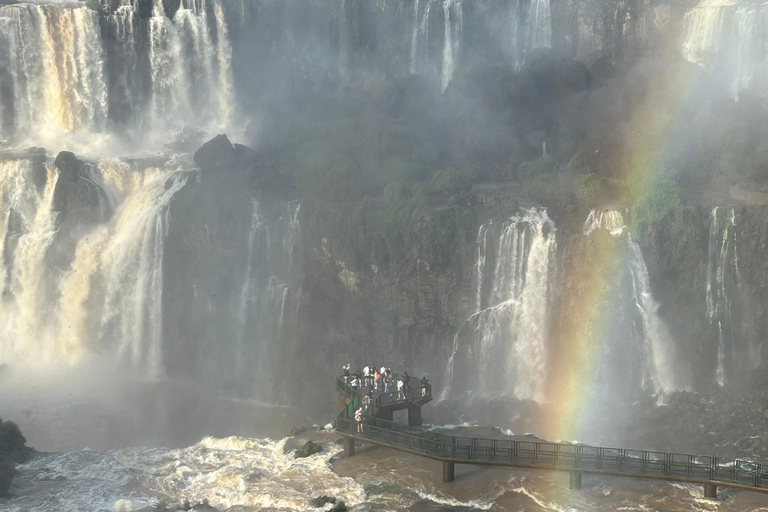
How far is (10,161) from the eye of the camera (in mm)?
63844

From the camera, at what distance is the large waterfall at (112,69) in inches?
2837

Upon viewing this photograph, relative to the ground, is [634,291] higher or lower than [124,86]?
lower

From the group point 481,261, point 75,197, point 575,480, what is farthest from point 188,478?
point 75,197

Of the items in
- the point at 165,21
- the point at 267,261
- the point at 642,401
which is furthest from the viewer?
the point at 165,21

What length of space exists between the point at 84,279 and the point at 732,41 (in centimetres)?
4354

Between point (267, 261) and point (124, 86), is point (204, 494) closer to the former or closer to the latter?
point (267, 261)

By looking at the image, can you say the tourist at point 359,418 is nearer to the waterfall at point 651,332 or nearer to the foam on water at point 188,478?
the foam on water at point 188,478

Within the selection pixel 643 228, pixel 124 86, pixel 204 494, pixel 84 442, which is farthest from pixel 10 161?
pixel 643 228

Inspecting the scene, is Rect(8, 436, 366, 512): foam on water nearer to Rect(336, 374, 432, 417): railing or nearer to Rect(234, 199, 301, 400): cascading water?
Rect(336, 374, 432, 417): railing

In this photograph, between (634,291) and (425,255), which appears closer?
(634,291)

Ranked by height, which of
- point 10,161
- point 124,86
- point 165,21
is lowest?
point 10,161

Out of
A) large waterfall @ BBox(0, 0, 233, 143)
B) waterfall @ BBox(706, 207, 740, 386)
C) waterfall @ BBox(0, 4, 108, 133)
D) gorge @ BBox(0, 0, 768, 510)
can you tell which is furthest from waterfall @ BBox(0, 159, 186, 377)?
waterfall @ BBox(706, 207, 740, 386)

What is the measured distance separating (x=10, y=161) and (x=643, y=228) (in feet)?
130

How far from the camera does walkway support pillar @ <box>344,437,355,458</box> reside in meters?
37.9
